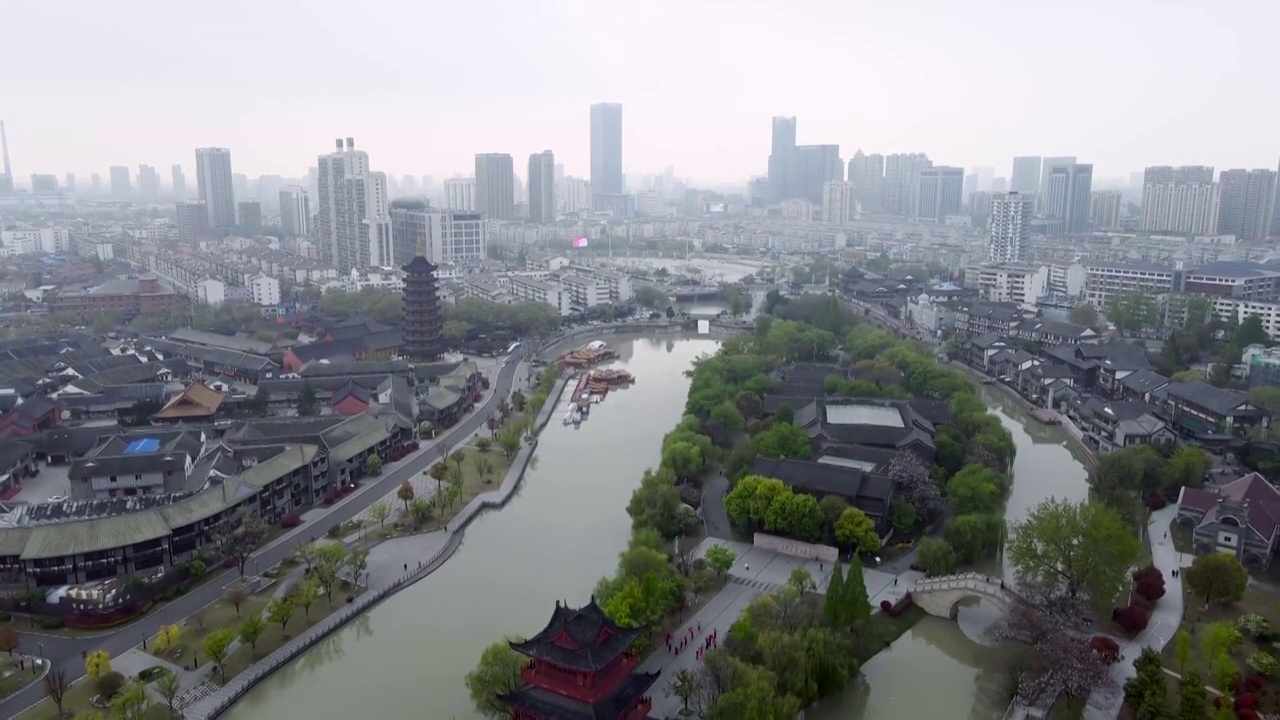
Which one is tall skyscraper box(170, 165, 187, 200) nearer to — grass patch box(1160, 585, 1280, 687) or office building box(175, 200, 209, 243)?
office building box(175, 200, 209, 243)

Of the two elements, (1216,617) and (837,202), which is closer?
(1216,617)

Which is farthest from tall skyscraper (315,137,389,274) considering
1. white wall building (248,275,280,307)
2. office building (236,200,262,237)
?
office building (236,200,262,237)

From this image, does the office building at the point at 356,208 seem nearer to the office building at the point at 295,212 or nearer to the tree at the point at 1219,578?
the office building at the point at 295,212

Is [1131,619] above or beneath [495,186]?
beneath

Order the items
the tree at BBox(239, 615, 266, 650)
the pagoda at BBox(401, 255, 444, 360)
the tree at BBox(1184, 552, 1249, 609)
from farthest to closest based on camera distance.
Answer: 1. the pagoda at BBox(401, 255, 444, 360)
2. the tree at BBox(1184, 552, 1249, 609)
3. the tree at BBox(239, 615, 266, 650)

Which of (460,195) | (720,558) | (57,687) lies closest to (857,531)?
(720,558)

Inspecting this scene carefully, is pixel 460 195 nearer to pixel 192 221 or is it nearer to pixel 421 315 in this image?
pixel 192 221

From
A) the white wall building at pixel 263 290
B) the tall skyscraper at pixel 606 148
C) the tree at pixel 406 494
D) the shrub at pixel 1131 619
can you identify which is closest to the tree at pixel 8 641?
the tree at pixel 406 494
